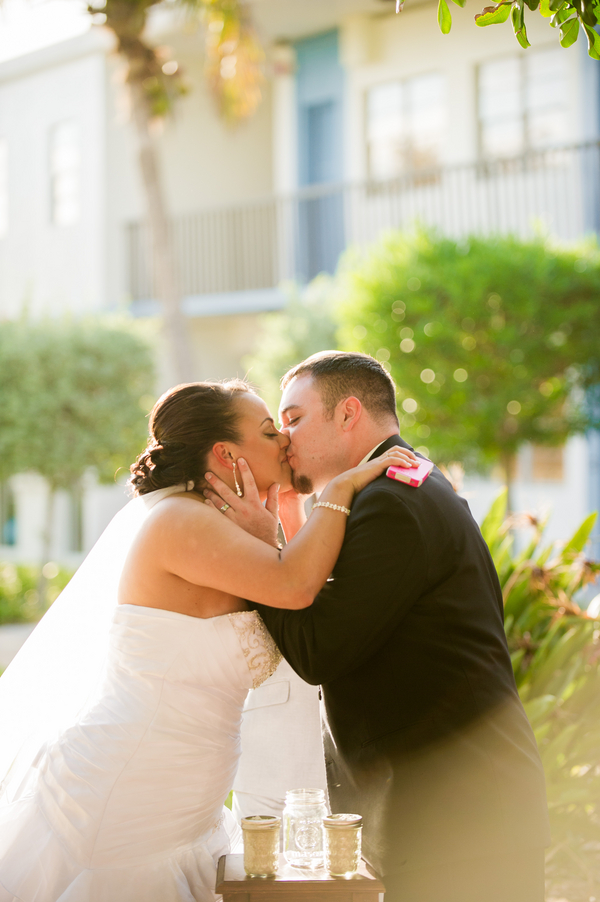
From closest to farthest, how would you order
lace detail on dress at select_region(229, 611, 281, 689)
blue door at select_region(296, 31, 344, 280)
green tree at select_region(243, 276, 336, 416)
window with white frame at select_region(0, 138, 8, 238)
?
lace detail on dress at select_region(229, 611, 281, 689) → green tree at select_region(243, 276, 336, 416) → blue door at select_region(296, 31, 344, 280) → window with white frame at select_region(0, 138, 8, 238)

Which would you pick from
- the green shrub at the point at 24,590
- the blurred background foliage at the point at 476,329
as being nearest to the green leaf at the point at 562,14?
the blurred background foliage at the point at 476,329

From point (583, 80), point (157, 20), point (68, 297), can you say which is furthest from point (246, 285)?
point (583, 80)

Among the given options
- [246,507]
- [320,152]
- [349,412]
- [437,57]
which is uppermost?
[437,57]

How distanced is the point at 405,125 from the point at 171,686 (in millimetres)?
13213

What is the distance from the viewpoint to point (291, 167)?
52.1ft

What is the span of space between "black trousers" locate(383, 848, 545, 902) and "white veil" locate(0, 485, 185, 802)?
3.91 feet

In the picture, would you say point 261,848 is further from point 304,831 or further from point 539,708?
point 539,708

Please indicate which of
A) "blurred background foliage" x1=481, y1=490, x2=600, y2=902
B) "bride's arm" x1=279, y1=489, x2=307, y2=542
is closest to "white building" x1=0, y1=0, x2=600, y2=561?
"blurred background foliage" x1=481, y1=490, x2=600, y2=902

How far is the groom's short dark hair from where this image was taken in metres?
3.02

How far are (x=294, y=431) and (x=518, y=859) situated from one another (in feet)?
4.89

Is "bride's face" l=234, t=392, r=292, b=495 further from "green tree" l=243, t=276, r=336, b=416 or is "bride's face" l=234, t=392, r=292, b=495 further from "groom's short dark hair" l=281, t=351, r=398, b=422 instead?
"green tree" l=243, t=276, r=336, b=416

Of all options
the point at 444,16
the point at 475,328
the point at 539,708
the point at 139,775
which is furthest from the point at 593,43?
the point at 475,328

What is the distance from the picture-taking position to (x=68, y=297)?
56.2 ft

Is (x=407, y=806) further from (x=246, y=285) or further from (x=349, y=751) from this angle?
(x=246, y=285)
